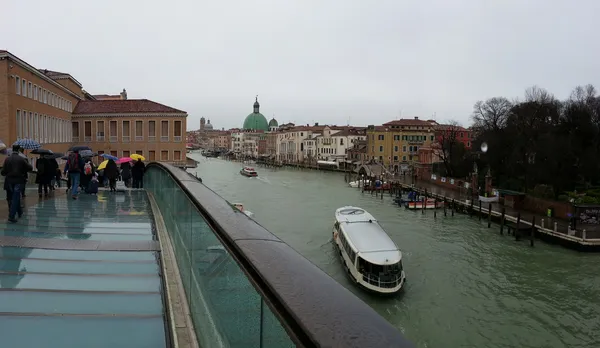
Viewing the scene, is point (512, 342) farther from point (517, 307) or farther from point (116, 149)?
point (116, 149)

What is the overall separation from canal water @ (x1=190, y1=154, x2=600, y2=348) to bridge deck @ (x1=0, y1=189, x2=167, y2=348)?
664 centimetres

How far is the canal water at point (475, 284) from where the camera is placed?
11672mm

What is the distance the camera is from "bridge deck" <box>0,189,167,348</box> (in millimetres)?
2334

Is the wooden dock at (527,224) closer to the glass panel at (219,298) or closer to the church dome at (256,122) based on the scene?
the glass panel at (219,298)

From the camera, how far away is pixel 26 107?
22.5 metres

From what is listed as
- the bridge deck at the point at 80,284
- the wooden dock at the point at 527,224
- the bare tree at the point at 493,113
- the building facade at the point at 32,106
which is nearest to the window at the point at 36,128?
the building facade at the point at 32,106

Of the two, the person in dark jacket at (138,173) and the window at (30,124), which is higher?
the window at (30,124)

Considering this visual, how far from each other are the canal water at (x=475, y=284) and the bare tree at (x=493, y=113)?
1691 cm

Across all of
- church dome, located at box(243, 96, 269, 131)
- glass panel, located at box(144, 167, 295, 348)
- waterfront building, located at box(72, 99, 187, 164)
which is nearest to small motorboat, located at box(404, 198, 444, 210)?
waterfront building, located at box(72, 99, 187, 164)

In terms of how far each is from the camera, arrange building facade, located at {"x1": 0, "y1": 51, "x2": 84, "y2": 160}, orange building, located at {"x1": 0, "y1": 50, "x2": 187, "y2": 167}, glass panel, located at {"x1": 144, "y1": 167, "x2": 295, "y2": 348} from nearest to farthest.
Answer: glass panel, located at {"x1": 144, "y1": 167, "x2": 295, "y2": 348} → building facade, located at {"x1": 0, "y1": 51, "x2": 84, "y2": 160} → orange building, located at {"x1": 0, "y1": 50, "x2": 187, "y2": 167}

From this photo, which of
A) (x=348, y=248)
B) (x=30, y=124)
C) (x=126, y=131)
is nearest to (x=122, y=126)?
(x=126, y=131)

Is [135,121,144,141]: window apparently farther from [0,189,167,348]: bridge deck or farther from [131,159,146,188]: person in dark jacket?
[0,189,167,348]: bridge deck

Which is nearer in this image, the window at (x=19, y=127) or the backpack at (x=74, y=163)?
the backpack at (x=74, y=163)

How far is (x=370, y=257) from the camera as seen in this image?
15133 millimetres
